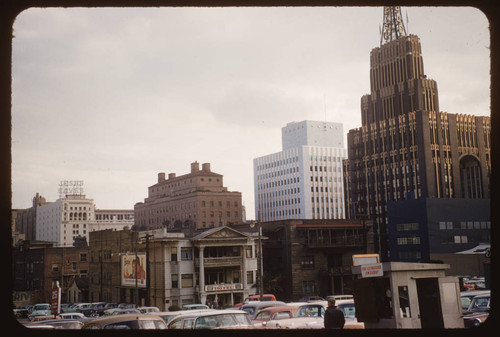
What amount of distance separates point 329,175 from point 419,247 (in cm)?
6282

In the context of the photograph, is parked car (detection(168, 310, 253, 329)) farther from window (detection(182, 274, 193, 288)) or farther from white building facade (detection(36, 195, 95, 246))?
white building facade (detection(36, 195, 95, 246))

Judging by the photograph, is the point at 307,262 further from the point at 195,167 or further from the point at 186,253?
the point at 195,167

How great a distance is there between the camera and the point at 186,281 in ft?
124

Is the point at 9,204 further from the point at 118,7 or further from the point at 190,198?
the point at 190,198

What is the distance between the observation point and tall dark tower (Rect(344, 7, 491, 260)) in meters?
74.4

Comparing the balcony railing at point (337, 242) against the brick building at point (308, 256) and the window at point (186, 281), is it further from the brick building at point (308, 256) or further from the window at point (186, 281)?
the window at point (186, 281)

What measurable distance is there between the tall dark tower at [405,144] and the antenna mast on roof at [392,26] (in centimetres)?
38

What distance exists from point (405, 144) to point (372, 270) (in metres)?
74.2

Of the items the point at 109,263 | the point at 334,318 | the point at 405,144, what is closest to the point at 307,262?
the point at 109,263

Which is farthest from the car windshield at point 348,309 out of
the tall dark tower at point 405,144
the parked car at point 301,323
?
the tall dark tower at point 405,144

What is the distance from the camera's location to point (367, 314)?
17.6 ft

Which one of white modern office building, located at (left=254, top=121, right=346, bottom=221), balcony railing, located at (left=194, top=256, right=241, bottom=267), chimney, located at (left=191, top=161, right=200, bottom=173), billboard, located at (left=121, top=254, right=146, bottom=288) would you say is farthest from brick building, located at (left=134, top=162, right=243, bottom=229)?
balcony railing, located at (left=194, top=256, right=241, bottom=267)

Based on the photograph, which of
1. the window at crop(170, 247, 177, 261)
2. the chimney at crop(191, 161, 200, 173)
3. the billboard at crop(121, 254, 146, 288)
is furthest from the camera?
the chimney at crop(191, 161, 200, 173)

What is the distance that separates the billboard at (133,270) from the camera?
36.3 m
